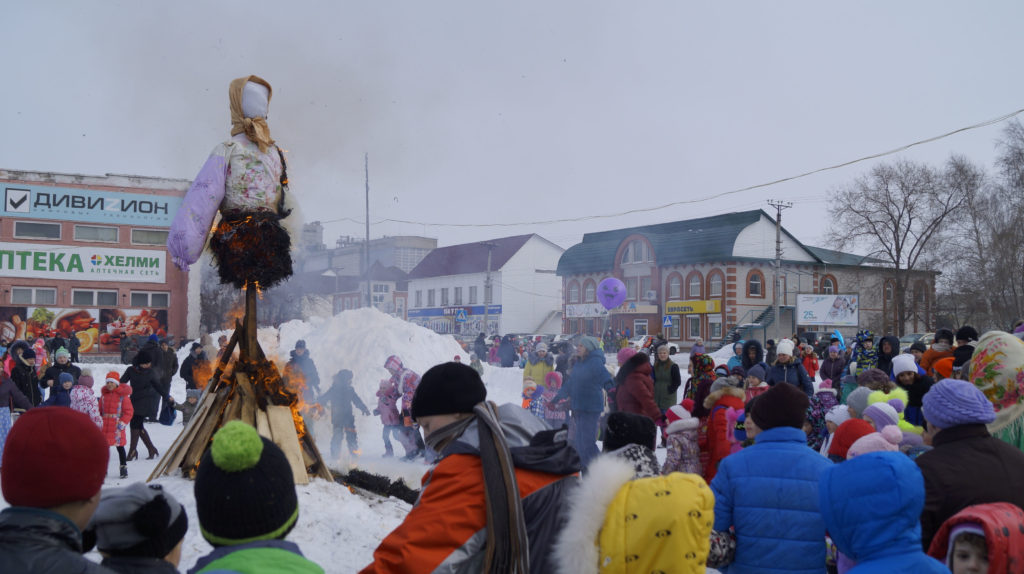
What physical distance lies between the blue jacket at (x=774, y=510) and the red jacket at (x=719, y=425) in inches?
149

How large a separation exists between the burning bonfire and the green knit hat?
154 inches

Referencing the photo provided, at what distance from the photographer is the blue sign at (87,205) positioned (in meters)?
37.4

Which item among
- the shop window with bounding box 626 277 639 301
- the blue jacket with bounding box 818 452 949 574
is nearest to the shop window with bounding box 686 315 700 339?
the shop window with bounding box 626 277 639 301

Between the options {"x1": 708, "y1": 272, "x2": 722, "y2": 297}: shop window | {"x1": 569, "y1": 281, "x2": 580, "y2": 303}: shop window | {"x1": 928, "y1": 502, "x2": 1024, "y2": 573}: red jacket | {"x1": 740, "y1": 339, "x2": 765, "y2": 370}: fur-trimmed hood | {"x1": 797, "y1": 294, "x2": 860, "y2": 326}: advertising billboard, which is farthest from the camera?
{"x1": 569, "y1": 281, "x2": 580, "y2": 303}: shop window

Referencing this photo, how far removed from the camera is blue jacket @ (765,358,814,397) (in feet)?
32.7

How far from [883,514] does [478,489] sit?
4.52ft

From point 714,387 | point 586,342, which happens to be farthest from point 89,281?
point 714,387

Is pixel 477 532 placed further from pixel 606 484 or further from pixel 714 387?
pixel 714 387

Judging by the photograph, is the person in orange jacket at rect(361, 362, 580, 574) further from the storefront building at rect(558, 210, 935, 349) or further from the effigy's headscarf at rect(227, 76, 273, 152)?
the storefront building at rect(558, 210, 935, 349)

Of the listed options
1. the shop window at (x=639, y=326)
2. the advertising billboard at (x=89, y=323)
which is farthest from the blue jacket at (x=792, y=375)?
the shop window at (x=639, y=326)

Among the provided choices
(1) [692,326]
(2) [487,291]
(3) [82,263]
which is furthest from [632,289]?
(3) [82,263]

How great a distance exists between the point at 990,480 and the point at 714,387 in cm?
418

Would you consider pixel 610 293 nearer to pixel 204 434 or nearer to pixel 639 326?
pixel 204 434

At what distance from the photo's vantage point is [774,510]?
10.4ft
